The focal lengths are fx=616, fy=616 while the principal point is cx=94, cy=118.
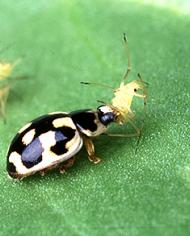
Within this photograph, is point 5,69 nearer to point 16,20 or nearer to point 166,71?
point 16,20

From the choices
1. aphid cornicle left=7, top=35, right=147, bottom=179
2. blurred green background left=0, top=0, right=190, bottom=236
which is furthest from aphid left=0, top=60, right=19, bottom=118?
aphid cornicle left=7, top=35, right=147, bottom=179

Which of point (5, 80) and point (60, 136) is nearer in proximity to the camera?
point (60, 136)

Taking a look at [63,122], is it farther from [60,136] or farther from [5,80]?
[5,80]

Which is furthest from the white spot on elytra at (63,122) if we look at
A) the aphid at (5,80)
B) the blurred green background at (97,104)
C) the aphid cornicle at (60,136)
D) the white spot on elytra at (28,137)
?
the aphid at (5,80)

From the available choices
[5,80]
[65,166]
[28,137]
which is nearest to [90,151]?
[65,166]

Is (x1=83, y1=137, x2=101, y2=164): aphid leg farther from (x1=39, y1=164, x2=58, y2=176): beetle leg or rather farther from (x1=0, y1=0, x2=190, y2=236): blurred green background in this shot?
(x1=39, y1=164, x2=58, y2=176): beetle leg

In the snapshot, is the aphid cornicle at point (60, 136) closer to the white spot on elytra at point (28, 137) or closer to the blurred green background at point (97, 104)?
the white spot on elytra at point (28, 137)
